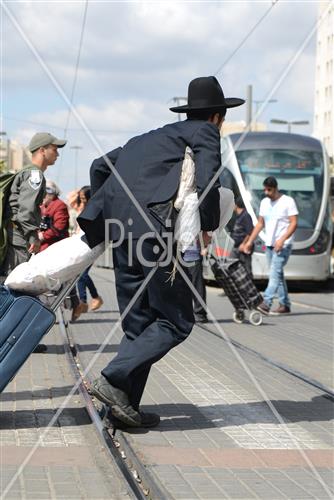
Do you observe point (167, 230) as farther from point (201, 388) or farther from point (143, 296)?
point (201, 388)

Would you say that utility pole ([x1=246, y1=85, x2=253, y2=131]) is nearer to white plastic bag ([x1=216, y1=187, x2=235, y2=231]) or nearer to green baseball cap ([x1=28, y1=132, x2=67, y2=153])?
green baseball cap ([x1=28, y1=132, x2=67, y2=153])

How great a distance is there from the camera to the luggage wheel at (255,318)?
14.0 metres

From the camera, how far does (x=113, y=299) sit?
19.2 meters

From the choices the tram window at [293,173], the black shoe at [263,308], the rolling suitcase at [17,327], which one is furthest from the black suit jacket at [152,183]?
the tram window at [293,173]

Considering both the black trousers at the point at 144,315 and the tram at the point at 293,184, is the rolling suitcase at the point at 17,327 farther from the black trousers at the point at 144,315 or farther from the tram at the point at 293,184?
the tram at the point at 293,184

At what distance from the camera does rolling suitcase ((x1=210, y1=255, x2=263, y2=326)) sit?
557 inches

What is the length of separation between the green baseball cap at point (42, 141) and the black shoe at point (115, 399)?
3392 millimetres

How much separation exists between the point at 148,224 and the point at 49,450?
137 centimetres

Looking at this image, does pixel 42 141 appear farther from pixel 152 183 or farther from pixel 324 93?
pixel 324 93

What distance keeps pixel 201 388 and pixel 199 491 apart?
10.1ft

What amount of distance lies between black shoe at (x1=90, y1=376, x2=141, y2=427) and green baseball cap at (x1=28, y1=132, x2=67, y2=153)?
3.39m

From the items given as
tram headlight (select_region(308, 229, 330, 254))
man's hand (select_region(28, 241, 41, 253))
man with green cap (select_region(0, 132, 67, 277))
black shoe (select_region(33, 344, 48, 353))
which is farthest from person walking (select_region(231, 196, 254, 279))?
man with green cap (select_region(0, 132, 67, 277))

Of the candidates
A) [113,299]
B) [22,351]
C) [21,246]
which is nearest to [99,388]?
[22,351]

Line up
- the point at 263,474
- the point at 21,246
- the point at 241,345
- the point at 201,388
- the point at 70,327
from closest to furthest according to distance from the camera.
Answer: the point at 263,474 → the point at 201,388 → the point at 21,246 → the point at 241,345 → the point at 70,327
